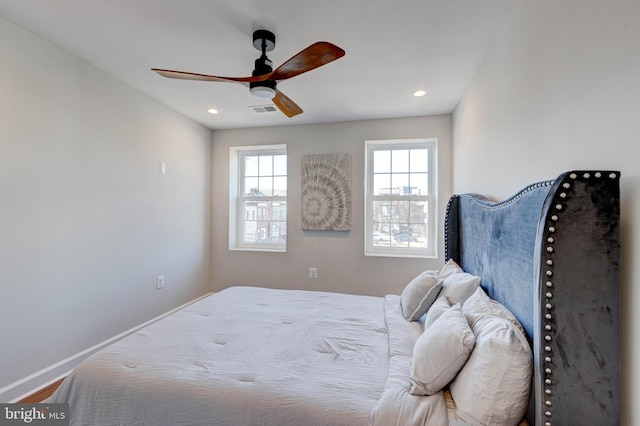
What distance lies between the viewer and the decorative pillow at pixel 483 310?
1.22 m

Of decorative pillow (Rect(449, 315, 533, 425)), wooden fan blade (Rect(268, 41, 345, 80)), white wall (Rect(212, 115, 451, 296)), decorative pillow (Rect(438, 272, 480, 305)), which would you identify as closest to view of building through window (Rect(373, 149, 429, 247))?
white wall (Rect(212, 115, 451, 296))

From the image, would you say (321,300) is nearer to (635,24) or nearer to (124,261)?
(124,261)

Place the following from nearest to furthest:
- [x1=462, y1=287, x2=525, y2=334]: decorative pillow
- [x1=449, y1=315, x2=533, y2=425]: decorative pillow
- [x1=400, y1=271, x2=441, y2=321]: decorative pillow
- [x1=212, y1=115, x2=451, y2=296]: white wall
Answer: [x1=449, y1=315, x2=533, y2=425]: decorative pillow → [x1=462, y1=287, x2=525, y2=334]: decorative pillow → [x1=400, y1=271, x2=441, y2=321]: decorative pillow → [x1=212, y1=115, x2=451, y2=296]: white wall

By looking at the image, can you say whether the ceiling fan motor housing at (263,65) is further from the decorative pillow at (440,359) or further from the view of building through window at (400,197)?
the view of building through window at (400,197)

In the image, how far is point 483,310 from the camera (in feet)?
4.28

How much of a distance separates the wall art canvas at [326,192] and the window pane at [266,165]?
59 cm

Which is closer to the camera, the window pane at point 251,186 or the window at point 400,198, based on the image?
the window at point 400,198

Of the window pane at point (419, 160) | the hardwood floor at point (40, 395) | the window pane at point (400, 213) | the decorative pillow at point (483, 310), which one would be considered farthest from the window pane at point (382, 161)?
the hardwood floor at point (40, 395)

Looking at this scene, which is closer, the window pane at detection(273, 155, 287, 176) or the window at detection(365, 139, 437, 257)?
the window at detection(365, 139, 437, 257)

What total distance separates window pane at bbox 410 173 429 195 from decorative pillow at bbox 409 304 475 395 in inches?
99.2

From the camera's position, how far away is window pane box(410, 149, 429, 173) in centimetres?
349

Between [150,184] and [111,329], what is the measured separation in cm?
141

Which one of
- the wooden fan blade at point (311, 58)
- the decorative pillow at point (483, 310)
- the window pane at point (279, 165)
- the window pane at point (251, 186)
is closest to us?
the decorative pillow at point (483, 310)

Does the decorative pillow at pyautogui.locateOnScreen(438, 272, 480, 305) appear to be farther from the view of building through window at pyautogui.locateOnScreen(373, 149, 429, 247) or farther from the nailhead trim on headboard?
the view of building through window at pyautogui.locateOnScreen(373, 149, 429, 247)
